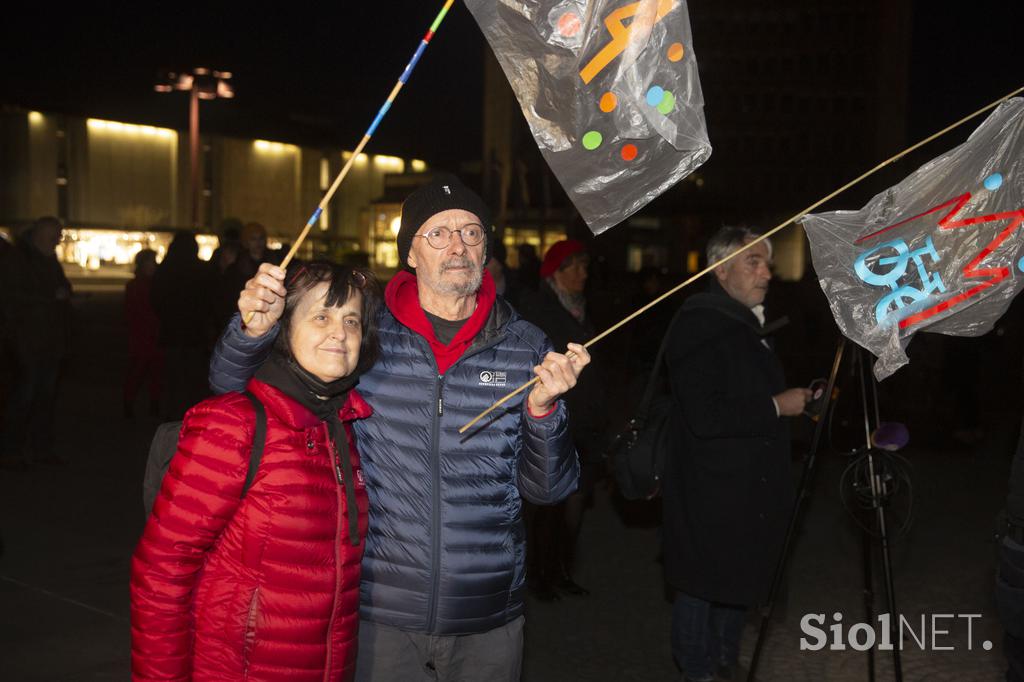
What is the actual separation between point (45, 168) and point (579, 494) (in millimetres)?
59442

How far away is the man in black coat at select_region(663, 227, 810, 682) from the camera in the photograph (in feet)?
13.8

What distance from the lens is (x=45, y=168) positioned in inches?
2286

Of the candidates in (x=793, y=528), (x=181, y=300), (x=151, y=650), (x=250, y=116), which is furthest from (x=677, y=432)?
(x=250, y=116)

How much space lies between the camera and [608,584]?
236 inches

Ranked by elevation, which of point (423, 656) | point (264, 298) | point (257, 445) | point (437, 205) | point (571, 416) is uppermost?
point (437, 205)

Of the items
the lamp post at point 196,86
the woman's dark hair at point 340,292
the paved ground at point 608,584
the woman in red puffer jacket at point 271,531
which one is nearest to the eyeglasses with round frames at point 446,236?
the woman's dark hair at point 340,292

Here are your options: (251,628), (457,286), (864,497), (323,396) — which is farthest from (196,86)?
(251,628)

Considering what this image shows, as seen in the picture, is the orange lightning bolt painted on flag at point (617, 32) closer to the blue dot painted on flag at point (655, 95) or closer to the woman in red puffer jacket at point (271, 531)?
the blue dot painted on flag at point (655, 95)

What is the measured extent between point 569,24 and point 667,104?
34 cm

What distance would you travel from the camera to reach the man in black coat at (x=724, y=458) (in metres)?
4.21

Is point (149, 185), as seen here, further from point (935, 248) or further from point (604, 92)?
point (935, 248)

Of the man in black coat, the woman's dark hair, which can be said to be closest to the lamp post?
the man in black coat

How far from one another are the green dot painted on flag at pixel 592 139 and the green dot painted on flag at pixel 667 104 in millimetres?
174

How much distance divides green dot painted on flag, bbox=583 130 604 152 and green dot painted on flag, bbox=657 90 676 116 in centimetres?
17
